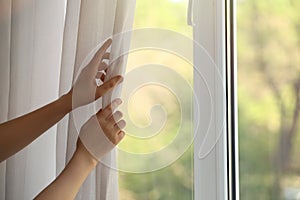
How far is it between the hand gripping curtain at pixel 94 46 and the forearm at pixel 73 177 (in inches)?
0.9

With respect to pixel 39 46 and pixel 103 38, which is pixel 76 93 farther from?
pixel 39 46

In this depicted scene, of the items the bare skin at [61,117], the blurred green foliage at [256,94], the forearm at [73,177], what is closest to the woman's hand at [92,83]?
the bare skin at [61,117]

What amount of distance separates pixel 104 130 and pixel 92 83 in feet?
0.29

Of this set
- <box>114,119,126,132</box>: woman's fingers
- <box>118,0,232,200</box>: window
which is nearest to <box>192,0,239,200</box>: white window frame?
<box>118,0,232,200</box>: window

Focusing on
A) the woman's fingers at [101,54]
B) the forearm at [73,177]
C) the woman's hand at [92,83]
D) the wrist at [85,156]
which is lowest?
the forearm at [73,177]

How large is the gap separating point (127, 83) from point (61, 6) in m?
0.33

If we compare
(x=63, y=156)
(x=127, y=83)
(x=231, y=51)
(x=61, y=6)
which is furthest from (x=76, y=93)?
(x=231, y=51)

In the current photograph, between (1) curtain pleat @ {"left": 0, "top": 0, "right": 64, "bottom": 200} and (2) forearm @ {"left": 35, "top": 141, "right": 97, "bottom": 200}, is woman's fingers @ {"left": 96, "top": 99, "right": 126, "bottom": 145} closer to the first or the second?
(2) forearm @ {"left": 35, "top": 141, "right": 97, "bottom": 200}

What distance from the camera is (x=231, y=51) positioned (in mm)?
1235

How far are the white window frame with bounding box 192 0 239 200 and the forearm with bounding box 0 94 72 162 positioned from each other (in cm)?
35

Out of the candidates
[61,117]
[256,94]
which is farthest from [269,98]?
[61,117]

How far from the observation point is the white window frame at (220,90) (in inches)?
48.2

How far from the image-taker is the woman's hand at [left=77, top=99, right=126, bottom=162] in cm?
96

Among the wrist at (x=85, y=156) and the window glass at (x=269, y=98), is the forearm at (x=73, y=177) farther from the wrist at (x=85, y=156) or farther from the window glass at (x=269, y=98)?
the window glass at (x=269, y=98)
